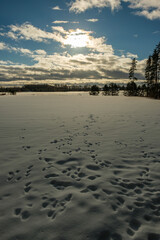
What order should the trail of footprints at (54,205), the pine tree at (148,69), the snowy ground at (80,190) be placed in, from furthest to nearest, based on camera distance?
the pine tree at (148,69) < the trail of footprints at (54,205) < the snowy ground at (80,190)

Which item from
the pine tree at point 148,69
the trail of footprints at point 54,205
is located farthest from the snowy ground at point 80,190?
the pine tree at point 148,69

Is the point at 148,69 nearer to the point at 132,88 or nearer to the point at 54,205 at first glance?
the point at 132,88

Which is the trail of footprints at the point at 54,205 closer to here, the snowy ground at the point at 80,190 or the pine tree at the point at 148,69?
the snowy ground at the point at 80,190

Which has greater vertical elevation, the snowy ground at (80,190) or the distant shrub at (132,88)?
the distant shrub at (132,88)

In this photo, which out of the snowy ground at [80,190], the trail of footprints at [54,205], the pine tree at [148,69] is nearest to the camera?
the snowy ground at [80,190]

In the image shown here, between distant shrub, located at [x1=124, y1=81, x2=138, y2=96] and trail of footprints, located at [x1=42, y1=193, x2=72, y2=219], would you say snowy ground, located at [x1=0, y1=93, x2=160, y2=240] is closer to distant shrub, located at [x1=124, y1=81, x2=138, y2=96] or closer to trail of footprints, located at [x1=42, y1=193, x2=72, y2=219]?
trail of footprints, located at [x1=42, y1=193, x2=72, y2=219]

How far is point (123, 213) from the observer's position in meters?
3.42

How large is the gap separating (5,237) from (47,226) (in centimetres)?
82

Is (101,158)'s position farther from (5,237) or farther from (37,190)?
(5,237)

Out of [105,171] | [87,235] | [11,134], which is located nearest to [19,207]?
[87,235]

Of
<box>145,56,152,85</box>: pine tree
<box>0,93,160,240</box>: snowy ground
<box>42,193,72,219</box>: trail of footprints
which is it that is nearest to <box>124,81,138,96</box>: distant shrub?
<box>145,56,152,85</box>: pine tree

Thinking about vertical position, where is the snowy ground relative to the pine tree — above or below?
below

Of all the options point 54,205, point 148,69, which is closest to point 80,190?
point 54,205

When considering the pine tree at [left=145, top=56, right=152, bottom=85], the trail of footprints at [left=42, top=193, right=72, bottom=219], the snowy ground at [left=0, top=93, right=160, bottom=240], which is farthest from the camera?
the pine tree at [left=145, top=56, right=152, bottom=85]
